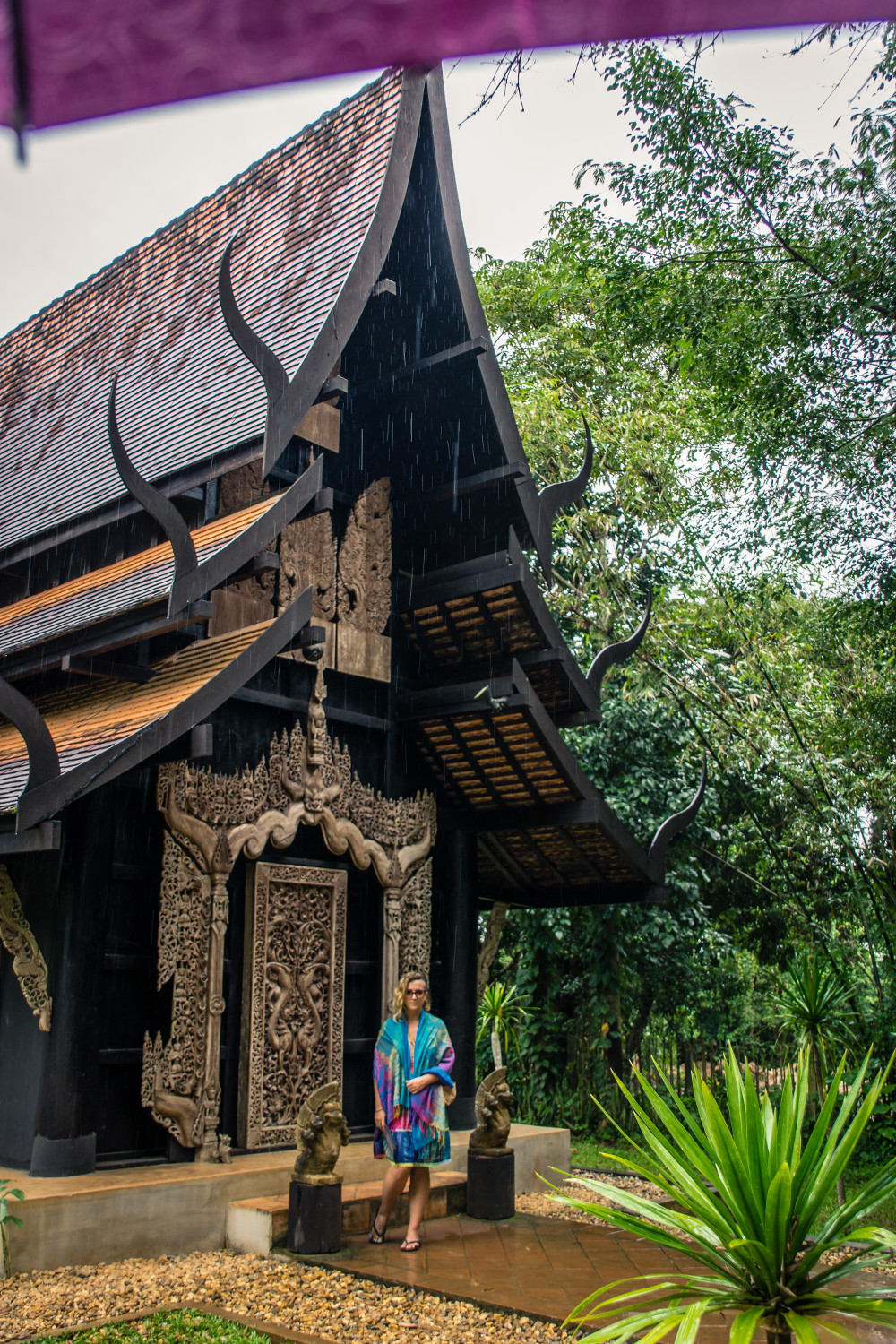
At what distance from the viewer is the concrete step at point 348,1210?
5.29 metres

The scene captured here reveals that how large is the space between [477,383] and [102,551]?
2.82 metres

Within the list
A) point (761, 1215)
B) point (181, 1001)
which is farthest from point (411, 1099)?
point (761, 1215)

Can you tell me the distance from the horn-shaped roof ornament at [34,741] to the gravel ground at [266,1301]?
210 cm

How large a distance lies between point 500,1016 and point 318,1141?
7.26 meters

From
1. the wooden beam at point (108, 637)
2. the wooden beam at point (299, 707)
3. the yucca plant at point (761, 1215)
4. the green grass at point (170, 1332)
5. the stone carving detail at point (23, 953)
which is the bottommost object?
the green grass at point (170, 1332)

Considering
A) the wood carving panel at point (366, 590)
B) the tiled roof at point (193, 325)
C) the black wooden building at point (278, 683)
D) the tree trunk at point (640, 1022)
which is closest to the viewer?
the black wooden building at point (278, 683)

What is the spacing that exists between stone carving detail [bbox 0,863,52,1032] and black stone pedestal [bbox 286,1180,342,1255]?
4.95 ft

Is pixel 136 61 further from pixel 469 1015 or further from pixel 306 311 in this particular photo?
pixel 469 1015

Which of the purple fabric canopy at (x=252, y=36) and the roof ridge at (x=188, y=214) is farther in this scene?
the roof ridge at (x=188, y=214)

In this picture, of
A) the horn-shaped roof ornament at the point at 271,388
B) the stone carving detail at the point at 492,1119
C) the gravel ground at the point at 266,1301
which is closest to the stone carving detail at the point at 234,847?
the gravel ground at the point at 266,1301

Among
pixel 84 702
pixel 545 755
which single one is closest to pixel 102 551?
pixel 84 702

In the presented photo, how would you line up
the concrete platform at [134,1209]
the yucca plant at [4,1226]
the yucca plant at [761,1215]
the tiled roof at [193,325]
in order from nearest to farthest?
the yucca plant at [761,1215] → the yucca plant at [4,1226] → the concrete platform at [134,1209] → the tiled roof at [193,325]

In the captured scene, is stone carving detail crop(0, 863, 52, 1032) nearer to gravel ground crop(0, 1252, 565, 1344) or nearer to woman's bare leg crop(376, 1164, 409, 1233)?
gravel ground crop(0, 1252, 565, 1344)

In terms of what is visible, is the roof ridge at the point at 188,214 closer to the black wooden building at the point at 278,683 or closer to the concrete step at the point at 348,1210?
the black wooden building at the point at 278,683
